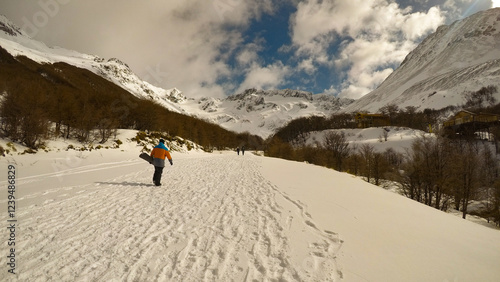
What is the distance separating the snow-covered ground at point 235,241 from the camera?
10.2 feet

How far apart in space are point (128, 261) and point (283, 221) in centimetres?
345

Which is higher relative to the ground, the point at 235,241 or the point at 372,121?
the point at 372,121

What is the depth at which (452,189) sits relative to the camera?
2634cm

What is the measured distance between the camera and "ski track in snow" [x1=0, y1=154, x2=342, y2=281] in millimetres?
3119

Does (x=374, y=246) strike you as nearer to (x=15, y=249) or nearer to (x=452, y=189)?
(x=15, y=249)

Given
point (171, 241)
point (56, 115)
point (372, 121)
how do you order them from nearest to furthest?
point (171, 241)
point (56, 115)
point (372, 121)

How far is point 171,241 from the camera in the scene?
417 centimetres

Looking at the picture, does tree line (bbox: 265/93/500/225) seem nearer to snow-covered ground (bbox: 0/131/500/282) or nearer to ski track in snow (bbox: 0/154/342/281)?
snow-covered ground (bbox: 0/131/500/282)

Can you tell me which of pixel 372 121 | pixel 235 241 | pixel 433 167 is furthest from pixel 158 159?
pixel 372 121

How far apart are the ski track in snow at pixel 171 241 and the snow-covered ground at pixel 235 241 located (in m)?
0.02

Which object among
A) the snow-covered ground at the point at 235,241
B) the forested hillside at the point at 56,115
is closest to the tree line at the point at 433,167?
the snow-covered ground at the point at 235,241

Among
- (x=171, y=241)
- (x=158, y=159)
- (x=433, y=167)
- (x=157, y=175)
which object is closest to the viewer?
(x=171, y=241)

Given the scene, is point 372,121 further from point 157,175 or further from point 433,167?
point 157,175

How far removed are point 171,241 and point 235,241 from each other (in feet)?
4.27
